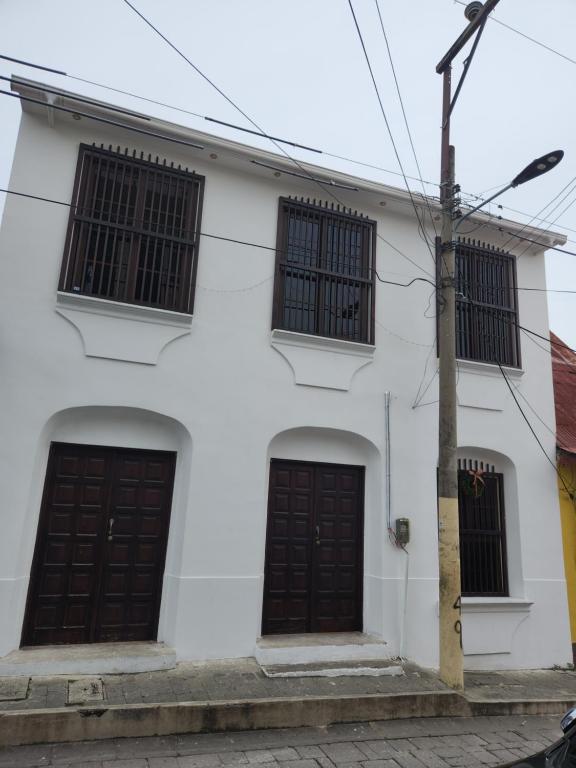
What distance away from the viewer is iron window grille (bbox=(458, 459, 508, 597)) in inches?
344

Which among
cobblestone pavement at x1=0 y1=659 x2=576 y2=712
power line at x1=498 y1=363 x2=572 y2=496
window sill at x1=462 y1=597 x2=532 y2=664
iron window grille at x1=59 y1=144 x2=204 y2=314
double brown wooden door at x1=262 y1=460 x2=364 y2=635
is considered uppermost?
iron window grille at x1=59 y1=144 x2=204 y2=314

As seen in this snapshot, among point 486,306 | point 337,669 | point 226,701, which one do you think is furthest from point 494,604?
point 486,306

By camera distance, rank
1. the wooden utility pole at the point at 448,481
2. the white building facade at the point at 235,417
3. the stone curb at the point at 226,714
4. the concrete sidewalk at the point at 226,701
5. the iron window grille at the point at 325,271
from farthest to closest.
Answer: the iron window grille at the point at 325,271 → the white building facade at the point at 235,417 → the wooden utility pole at the point at 448,481 → the concrete sidewalk at the point at 226,701 → the stone curb at the point at 226,714

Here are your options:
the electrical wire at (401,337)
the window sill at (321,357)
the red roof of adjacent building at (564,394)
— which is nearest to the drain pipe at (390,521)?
the window sill at (321,357)

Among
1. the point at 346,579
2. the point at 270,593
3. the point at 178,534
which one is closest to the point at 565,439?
the point at 346,579

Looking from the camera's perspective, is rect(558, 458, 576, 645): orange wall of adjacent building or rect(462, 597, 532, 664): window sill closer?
rect(462, 597, 532, 664): window sill

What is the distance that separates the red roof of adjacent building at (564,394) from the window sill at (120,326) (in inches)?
272

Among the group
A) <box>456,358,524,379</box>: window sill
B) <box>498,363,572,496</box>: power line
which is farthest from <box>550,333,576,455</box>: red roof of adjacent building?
<box>456,358,524,379</box>: window sill

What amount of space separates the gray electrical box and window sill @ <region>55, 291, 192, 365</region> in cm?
417

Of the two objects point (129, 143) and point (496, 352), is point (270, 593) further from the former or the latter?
point (129, 143)

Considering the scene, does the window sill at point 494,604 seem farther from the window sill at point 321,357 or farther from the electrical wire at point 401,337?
the electrical wire at point 401,337

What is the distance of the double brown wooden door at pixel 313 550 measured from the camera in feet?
25.4

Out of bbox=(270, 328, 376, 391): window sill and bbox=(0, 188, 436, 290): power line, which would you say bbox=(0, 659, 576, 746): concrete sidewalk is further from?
bbox=(0, 188, 436, 290): power line

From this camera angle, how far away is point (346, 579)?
809cm
